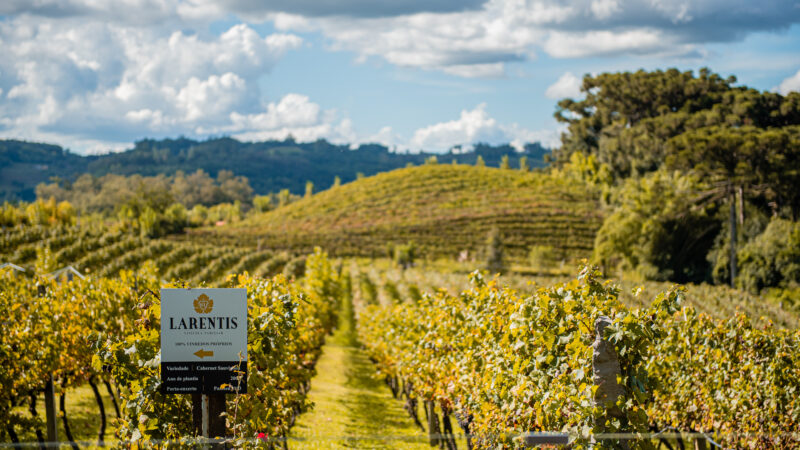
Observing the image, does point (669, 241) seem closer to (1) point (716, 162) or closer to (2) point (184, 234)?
(1) point (716, 162)

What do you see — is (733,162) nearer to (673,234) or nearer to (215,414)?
(673,234)

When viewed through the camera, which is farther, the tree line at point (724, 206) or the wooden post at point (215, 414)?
the tree line at point (724, 206)

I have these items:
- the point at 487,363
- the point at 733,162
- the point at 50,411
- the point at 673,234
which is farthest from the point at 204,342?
the point at 673,234

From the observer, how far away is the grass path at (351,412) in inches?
540

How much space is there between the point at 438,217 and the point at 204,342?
83.0m

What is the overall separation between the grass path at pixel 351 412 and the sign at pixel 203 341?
10.8ft

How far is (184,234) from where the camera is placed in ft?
251

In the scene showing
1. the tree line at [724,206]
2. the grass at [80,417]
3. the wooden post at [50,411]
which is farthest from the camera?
the tree line at [724,206]

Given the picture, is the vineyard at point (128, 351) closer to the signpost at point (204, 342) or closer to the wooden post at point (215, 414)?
the wooden post at point (215, 414)

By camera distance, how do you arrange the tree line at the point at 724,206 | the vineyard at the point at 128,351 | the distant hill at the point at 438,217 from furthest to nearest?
1. the distant hill at the point at 438,217
2. the tree line at the point at 724,206
3. the vineyard at the point at 128,351

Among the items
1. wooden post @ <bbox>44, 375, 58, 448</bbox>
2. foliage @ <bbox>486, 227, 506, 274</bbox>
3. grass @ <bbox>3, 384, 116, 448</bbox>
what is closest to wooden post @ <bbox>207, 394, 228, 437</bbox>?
wooden post @ <bbox>44, 375, 58, 448</bbox>

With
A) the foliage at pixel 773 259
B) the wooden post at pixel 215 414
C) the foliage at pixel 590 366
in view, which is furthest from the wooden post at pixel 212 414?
the foliage at pixel 773 259

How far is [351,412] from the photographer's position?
17.4 metres

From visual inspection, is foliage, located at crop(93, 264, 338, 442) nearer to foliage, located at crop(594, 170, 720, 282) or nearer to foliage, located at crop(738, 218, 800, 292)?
foliage, located at crop(738, 218, 800, 292)
